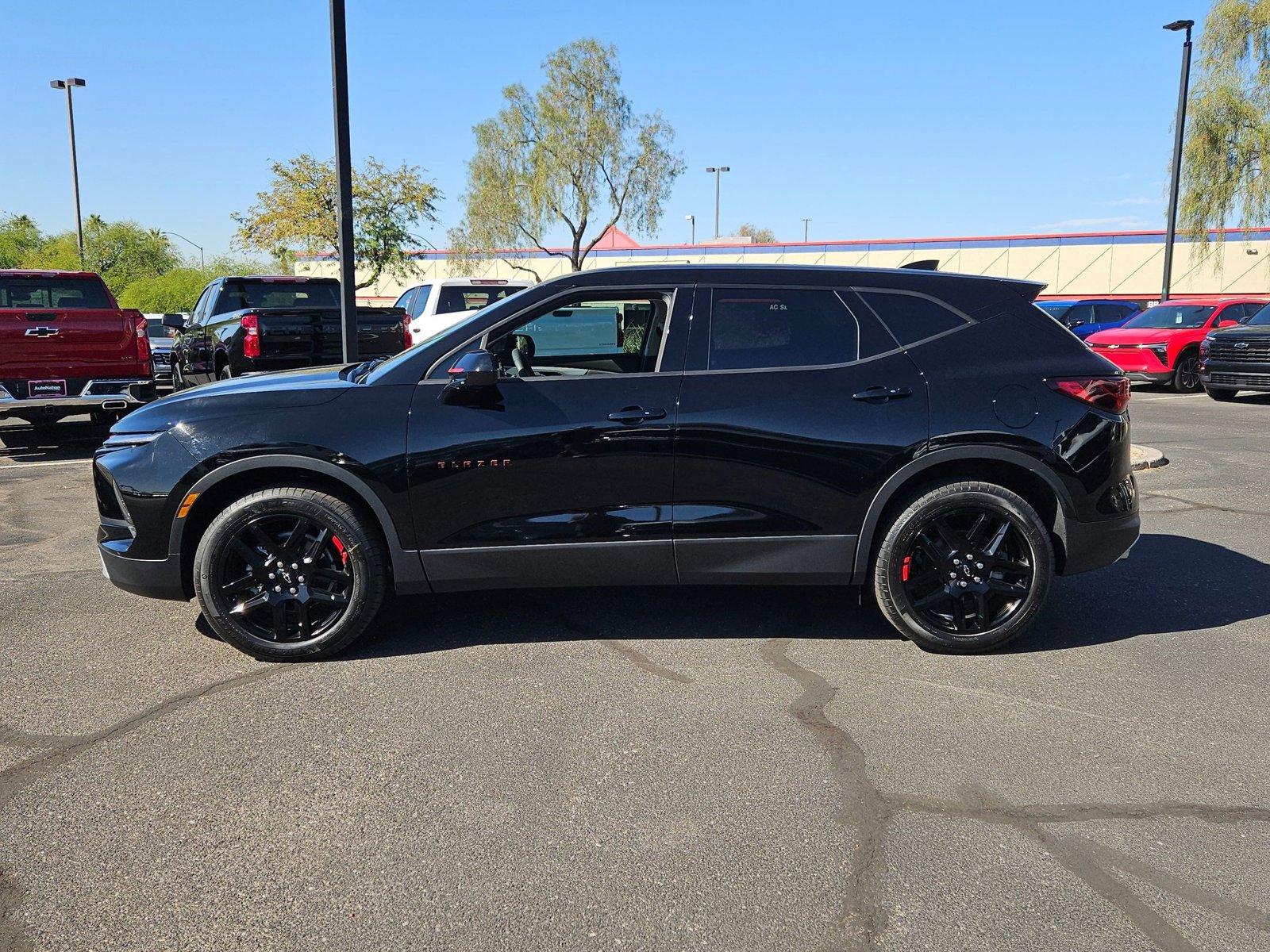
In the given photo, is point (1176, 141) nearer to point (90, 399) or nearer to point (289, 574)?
point (90, 399)

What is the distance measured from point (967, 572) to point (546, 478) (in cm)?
199

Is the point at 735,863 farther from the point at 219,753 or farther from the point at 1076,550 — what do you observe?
the point at 1076,550

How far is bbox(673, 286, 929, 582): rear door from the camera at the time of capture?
4.66 m

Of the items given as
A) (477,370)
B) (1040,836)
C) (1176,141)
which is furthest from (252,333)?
(1176,141)

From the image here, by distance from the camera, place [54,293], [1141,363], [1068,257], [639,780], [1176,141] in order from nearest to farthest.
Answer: [639,780]
[54,293]
[1141,363]
[1176,141]
[1068,257]

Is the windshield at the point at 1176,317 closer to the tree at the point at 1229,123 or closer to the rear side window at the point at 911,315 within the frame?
the tree at the point at 1229,123

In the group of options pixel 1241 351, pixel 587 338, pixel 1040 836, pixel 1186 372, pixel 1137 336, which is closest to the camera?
pixel 1040 836

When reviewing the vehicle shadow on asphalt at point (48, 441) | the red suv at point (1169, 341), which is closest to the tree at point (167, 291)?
the vehicle shadow on asphalt at point (48, 441)

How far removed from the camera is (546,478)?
4629mm

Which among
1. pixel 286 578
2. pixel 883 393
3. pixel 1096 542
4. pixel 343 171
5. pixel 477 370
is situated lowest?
pixel 286 578

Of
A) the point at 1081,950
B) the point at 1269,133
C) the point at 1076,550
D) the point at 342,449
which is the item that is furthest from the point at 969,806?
the point at 1269,133

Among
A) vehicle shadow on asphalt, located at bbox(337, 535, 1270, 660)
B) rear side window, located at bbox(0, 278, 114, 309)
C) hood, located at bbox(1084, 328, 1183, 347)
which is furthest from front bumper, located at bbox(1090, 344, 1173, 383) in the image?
rear side window, located at bbox(0, 278, 114, 309)

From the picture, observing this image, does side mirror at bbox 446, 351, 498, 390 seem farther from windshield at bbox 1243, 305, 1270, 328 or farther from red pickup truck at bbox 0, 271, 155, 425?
windshield at bbox 1243, 305, 1270, 328

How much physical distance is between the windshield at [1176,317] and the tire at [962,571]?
57.5ft
